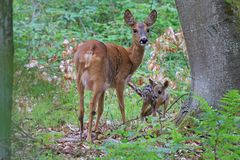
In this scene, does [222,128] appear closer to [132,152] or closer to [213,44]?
[132,152]

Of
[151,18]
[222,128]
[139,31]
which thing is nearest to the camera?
[222,128]

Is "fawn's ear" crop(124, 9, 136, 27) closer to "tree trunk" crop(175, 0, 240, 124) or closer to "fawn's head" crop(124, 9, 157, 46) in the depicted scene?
"fawn's head" crop(124, 9, 157, 46)

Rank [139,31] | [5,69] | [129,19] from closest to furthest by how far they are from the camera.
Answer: [5,69], [139,31], [129,19]

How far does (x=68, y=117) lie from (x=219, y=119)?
384 cm

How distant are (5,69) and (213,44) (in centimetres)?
352

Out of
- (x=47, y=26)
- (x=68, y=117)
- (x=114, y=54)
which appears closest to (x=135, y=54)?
(x=114, y=54)

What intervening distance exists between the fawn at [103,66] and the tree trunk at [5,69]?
10.5 ft

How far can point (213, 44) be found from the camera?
24.8 feet

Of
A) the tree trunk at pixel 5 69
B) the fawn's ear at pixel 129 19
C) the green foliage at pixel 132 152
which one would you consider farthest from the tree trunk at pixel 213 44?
the tree trunk at pixel 5 69

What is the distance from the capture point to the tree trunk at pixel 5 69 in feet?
15.0

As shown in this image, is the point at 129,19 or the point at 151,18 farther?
the point at 151,18

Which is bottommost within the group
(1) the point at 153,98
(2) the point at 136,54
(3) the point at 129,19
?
(1) the point at 153,98

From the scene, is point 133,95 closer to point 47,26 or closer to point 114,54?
point 114,54

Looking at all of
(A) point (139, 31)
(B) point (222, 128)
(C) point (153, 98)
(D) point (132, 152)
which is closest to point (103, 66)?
(C) point (153, 98)
